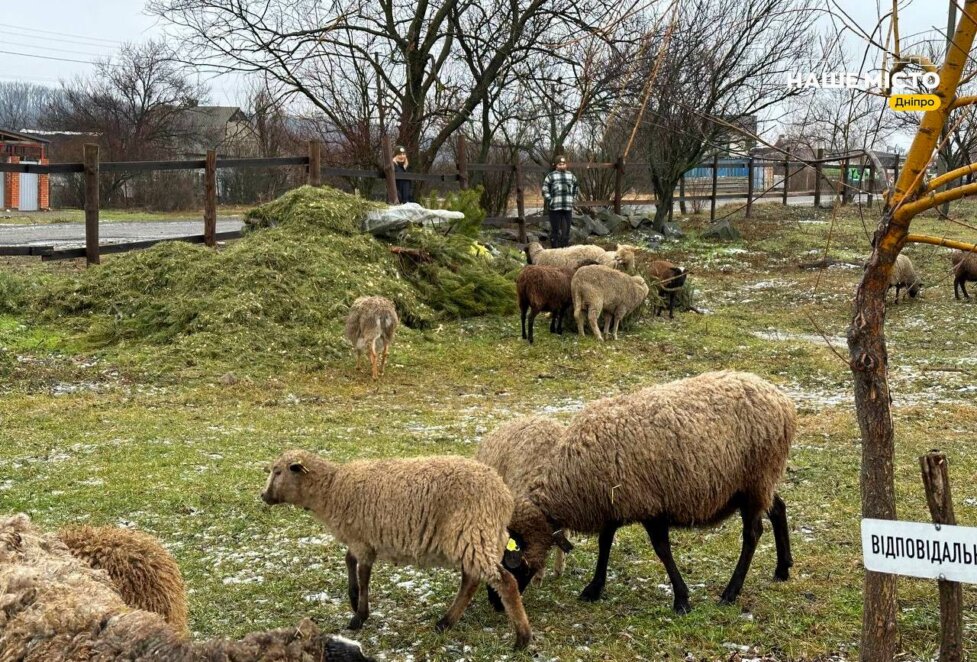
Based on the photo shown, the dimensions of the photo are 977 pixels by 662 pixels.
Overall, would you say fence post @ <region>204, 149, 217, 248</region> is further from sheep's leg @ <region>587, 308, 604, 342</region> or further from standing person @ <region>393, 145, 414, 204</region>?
sheep's leg @ <region>587, 308, 604, 342</region>

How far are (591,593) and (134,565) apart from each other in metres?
2.67

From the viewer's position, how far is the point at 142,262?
15.0 metres

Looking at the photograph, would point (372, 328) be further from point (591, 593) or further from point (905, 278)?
point (905, 278)

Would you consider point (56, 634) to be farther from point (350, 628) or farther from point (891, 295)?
point (891, 295)

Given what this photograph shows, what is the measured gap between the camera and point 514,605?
5.12m

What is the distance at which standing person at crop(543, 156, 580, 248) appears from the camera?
73.3ft

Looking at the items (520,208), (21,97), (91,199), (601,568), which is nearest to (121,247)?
(91,199)

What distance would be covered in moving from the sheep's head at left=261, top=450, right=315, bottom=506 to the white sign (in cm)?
329

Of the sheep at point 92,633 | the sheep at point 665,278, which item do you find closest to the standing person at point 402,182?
the sheep at point 665,278

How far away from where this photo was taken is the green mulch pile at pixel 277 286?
13.2 m

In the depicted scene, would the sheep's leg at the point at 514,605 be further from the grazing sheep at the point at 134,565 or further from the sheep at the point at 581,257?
the sheep at the point at 581,257

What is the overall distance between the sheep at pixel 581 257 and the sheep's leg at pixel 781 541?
1207 cm

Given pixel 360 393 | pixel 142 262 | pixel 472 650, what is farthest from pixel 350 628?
pixel 142 262

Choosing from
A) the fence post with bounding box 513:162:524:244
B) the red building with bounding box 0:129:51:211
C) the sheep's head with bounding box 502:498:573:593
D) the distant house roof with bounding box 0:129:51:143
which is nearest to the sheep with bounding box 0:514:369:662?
the sheep's head with bounding box 502:498:573:593
